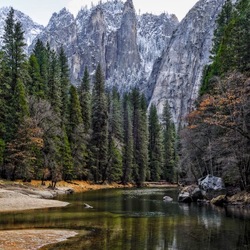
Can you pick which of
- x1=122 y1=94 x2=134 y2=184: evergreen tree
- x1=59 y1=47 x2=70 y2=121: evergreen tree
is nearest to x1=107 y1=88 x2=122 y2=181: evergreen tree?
x1=122 y1=94 x2=134 y2=184: evergreen tree

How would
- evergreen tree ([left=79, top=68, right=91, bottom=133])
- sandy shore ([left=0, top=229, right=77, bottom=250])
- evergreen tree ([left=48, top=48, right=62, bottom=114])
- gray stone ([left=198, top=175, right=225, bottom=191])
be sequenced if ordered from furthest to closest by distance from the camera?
evergreen tree ([left=79, top=68, right=91, bottom=133]), evergreen tree ([left=48, top=48, right=62, bottom=114]), gray stone ([left=198, top=175, right=225, bottom=191]), sandy shore ([left=0, top=229, right=77, bottom=250])

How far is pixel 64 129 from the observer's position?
52.7 meters

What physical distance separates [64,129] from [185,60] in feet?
321

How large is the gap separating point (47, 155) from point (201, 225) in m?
29.5

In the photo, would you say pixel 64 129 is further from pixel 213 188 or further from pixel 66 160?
pixel 213 188

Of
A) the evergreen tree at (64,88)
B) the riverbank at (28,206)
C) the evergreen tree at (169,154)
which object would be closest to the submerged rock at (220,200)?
the riverbank at (28,206)

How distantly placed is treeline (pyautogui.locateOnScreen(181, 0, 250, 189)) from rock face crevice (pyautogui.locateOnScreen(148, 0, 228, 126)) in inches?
3475

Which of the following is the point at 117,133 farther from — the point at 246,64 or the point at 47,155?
the point at 246,64

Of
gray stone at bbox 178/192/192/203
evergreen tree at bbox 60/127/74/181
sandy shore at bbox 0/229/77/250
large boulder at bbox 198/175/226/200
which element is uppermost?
evergreen tree at bbox 60/127/74/181

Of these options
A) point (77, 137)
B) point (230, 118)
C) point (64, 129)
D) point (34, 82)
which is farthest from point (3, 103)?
point (230, 118)

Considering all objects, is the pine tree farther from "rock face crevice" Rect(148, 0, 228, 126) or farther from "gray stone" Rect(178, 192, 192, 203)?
"rock face crevice" Rect(148, 0, 228, 126)

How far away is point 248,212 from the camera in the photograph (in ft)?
79.4

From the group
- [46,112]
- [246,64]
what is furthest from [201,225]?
[46,112]

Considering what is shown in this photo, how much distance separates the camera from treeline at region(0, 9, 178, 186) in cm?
4012
